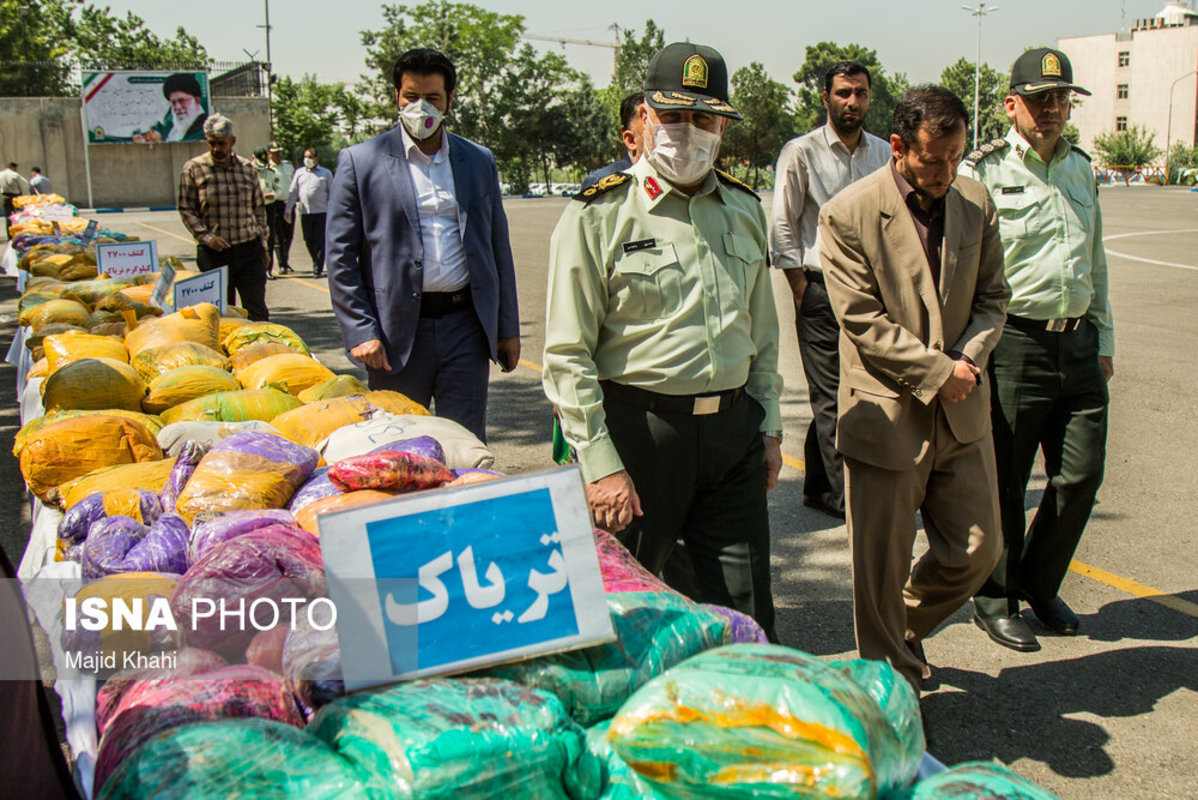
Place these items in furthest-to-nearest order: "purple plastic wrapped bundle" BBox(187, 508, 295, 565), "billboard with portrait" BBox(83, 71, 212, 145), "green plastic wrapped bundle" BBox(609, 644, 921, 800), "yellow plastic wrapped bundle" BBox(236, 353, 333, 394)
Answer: "billboard with portrait" BBox(83, 71, 212, 145)
"yellow plastic wrapped bundle" BBox(236, 353, 333, 394)
"purple plastic wrapped bundle" BBox(187, 508, 295, 565)
"green plastic wrapped bundle" BBox(609, 644, 921, 800)

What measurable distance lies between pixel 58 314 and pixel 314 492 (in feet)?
15.9

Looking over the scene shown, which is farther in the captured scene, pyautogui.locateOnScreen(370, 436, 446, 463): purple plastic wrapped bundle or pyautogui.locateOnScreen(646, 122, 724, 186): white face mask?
pyautogui.locateOnScreen(370, 436, 446, 463): purple plastic wrapped bundle

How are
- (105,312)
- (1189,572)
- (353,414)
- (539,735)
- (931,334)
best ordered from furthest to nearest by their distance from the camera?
(105,312), (1189,572), (353,414), (931,334), (539,735)

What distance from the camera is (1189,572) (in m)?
4.60

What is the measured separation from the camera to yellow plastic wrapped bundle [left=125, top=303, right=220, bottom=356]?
5.52 metres

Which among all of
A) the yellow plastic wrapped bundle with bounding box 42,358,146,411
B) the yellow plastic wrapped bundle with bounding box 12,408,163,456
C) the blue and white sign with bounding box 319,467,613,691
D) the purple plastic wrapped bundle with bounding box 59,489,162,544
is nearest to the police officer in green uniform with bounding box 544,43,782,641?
the blue and white sign with bounding box 319,467,613,691

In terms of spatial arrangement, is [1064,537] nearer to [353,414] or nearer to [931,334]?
[931,334]

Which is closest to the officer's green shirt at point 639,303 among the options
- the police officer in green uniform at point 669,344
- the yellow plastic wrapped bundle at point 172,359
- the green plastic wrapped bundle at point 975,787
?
the police officer in green uniform at point 669,344

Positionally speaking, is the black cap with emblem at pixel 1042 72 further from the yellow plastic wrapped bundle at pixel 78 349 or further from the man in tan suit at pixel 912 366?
the yellow plastic wrapped bundle at pixel 78 349

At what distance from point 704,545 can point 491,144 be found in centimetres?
8082

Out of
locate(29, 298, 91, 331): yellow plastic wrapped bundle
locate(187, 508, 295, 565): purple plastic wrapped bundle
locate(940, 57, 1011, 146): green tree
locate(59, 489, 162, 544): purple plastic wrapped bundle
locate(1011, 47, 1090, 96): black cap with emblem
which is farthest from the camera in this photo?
locate(940, 57, 1011, 146): green tree

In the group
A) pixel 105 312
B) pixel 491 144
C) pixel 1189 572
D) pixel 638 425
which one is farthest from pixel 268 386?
pixel 491 144

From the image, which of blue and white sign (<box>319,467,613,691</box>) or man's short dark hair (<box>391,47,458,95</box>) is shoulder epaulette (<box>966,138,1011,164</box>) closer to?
man's short dark hair (<box>391,47,458,95</box>)

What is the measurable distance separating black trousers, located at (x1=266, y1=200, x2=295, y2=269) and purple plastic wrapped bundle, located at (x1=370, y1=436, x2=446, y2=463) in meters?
13.7
